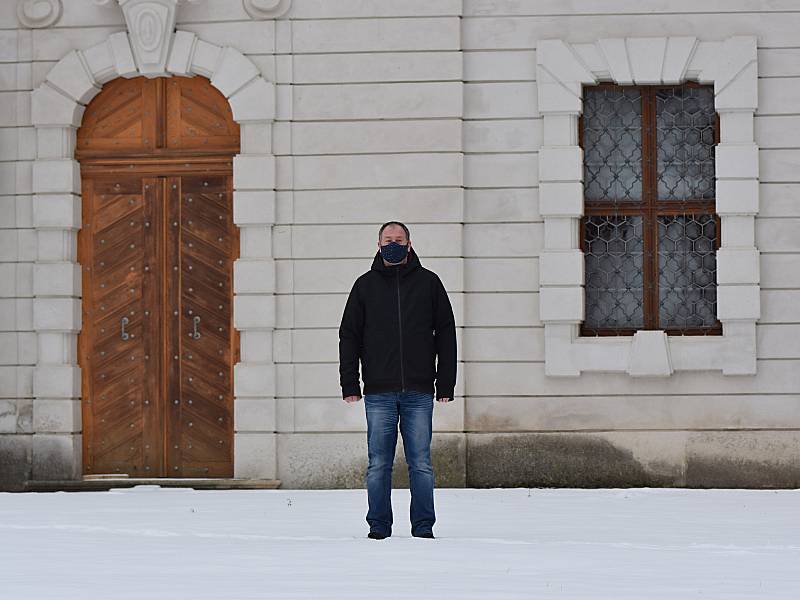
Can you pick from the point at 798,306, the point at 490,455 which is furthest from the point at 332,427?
the point at 798,306

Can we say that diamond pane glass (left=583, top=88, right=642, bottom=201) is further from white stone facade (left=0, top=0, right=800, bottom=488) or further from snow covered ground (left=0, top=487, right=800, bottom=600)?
snow covered ground (left=0, top=487, right=800, bottom=600)

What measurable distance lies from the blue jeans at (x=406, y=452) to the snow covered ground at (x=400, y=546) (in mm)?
192

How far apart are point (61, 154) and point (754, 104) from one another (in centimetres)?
537

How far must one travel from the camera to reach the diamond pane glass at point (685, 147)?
14094 millimetres

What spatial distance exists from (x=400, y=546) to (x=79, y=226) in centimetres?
537

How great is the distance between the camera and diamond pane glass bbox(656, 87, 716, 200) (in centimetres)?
1409

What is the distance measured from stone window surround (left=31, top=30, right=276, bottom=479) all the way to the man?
3.56m

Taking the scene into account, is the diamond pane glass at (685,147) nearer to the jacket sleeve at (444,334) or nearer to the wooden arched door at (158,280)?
the wooden arched door at (158,280)

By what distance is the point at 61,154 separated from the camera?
14.3m

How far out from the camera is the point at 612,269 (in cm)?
1412

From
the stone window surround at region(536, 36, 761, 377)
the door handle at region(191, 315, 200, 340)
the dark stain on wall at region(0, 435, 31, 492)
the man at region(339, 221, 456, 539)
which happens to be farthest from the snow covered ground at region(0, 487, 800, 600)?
the door handle at region(191, 315, 200, 340)

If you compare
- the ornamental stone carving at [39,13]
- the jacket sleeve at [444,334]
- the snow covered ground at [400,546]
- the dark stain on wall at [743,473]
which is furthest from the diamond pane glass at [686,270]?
the ornamental stone carving at [39,13]

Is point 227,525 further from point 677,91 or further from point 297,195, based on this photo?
point 677,91

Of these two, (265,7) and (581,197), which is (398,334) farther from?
(265,7)
